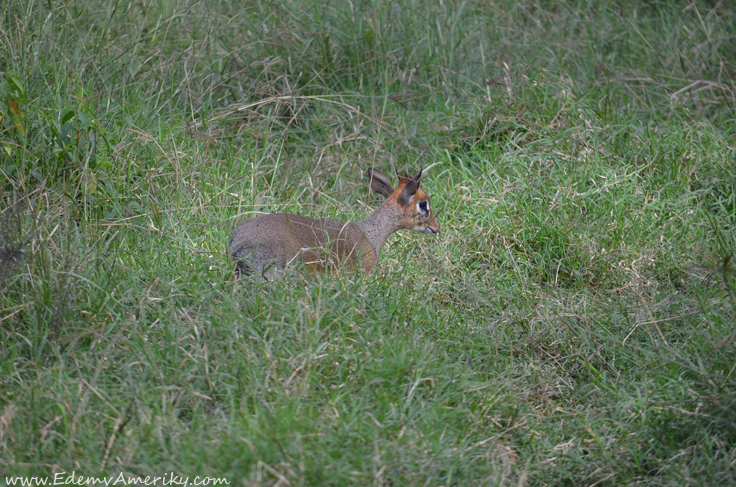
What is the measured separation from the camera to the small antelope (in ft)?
13.2

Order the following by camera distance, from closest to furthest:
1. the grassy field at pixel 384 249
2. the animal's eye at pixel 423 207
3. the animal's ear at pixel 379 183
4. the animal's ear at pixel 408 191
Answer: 1. the grassy field at pixel 384 249
2. the animal's ear at pixel 408 191
3. the animal's eye at pixel 423 207
4. the animal's ear at pixel 379 183

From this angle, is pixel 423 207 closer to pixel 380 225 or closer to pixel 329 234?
pixel 380 225

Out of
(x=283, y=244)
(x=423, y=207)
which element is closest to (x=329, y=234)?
(x=283, y=244)

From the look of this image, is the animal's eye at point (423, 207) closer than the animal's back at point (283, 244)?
No

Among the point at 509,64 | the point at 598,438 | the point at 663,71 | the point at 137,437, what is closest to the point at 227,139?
the point at 509,64

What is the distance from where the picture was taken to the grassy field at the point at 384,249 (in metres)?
2.83

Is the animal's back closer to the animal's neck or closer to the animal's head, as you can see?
the animal's neck

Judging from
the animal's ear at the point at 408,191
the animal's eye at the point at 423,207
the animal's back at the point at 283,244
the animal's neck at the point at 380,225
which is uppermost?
the animal's back at the point at 283,244

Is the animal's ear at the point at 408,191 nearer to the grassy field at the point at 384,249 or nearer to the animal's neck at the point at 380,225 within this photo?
the animal's neck at the point at 380,225

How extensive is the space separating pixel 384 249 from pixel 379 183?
46 cm

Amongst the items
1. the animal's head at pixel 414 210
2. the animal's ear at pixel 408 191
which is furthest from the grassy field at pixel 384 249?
the animal's ear at pixel 408 191

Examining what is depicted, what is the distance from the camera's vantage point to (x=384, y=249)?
16.9 feet

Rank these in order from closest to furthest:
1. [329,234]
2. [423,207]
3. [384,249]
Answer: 1. [329,234]
2. [423,207]
3. [384,249]

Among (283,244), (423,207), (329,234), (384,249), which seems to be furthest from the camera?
(384,249)
